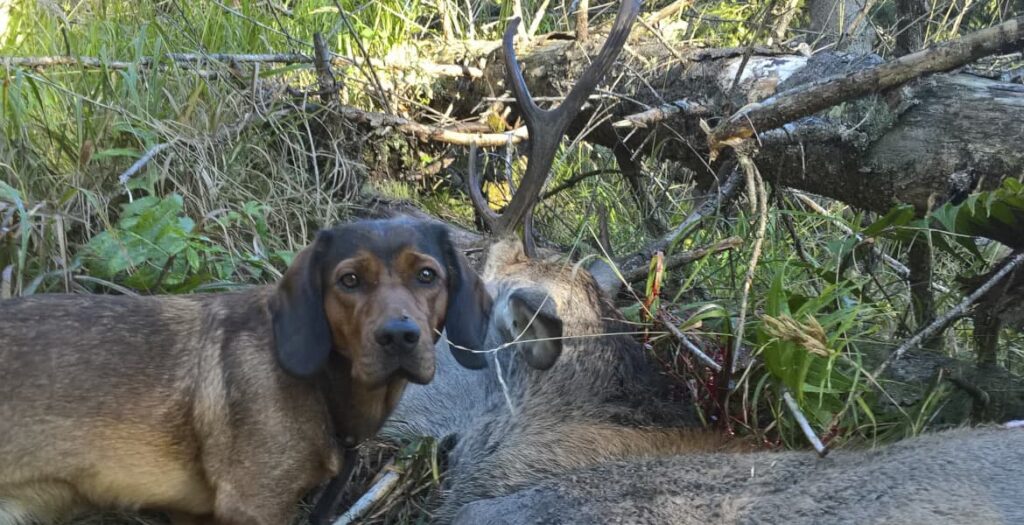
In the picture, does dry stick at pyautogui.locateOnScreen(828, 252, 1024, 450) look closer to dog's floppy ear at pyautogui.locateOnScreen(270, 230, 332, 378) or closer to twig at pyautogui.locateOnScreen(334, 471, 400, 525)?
twig at pyautogui.locateOnScreen(334, 471, 400, 525)

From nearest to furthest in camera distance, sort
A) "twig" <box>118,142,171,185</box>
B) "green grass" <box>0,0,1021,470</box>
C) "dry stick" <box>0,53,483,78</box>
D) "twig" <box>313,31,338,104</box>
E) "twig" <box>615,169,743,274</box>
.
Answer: "green grass" <box>0,0,1021,470</box>
"twig" <box>615,169,743,274</box>
"twig" <box>118,142,171,185</box>
"dry stick" <box>0,53,483,78</box>
"twig" <box>313,31,338,104</box>

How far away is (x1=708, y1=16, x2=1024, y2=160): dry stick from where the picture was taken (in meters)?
3.92

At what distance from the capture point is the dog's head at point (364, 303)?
3.13 metres

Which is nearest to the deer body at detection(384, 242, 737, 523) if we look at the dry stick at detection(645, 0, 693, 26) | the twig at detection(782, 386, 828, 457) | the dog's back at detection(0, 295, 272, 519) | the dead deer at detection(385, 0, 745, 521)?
the dead deer at detection(385, 0, 745, 521)

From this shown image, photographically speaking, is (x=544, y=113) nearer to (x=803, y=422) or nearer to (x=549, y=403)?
(x=549, y=403)

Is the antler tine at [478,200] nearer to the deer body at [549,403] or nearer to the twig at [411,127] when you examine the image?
the deer body at [549,403]

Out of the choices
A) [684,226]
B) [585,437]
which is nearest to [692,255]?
[684,226]

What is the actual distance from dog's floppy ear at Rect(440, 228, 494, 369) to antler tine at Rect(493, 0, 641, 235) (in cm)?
80

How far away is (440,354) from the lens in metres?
4.59

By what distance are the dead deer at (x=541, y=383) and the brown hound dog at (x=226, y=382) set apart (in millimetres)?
587

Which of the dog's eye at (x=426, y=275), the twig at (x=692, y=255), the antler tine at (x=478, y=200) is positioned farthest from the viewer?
the antler tine at (x=478, y=200)

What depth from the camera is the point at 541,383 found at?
412 centimetres

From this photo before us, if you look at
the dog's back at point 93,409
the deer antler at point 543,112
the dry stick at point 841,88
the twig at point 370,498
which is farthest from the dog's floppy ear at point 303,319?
the dry stick at point 841,88

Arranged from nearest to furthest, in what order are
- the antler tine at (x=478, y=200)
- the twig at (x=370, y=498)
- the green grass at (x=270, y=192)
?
the twig at (x=370, y=498), the green grass at (x=270, y=192), the antler tine at (x=478, y=200)
